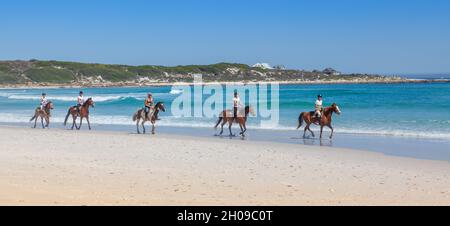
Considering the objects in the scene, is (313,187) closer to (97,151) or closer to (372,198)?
(372,198)

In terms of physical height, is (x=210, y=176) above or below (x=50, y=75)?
above

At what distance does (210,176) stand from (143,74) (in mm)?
138095

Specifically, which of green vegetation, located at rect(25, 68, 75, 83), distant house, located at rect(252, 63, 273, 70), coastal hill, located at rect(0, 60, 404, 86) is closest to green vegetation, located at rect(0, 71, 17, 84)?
coastal hill, located at rect(0, 60, 404, 86)

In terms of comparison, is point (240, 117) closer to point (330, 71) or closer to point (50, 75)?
point (50, 75)

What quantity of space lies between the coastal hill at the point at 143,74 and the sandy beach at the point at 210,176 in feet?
365

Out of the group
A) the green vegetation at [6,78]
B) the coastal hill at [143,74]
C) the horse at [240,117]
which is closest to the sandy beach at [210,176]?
the horse at [240,117]

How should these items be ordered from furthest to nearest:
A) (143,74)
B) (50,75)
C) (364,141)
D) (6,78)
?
(143,74) → (50,75) → (6,78) → (364,141)

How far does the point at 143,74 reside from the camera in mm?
147625

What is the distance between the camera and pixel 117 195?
908 cm

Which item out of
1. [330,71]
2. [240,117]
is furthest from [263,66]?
[240,117]

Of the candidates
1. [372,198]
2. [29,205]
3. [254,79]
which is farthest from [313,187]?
[254,79]

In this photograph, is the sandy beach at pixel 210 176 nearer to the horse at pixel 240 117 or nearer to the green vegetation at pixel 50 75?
the horse at pixel 240 117

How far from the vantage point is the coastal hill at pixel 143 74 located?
130 m
